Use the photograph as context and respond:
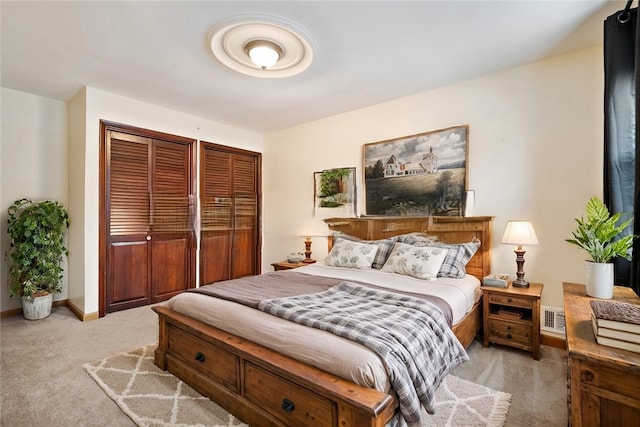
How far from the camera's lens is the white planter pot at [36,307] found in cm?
337

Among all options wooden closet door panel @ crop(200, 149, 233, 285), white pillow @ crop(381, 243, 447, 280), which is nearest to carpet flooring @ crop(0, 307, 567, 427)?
white pillow @ crop(381, 243, 447, 280)

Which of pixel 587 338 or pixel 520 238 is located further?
pixel 520 238

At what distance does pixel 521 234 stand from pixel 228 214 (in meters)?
3.86

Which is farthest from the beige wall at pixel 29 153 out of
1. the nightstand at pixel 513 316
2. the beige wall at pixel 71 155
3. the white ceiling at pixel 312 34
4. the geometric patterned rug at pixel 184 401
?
the nightstand at pixel 513 316

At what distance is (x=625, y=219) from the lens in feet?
7.00

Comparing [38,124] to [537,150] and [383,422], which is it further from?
[537,150]

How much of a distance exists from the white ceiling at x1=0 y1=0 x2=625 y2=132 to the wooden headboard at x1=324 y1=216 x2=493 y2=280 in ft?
4.82

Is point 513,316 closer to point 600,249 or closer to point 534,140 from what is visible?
point 600,249

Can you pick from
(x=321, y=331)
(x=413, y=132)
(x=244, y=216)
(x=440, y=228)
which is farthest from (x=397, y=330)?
(x=244, y=216)

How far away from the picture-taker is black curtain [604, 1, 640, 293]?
6.74ft

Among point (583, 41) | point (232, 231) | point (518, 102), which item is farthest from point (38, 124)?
point (583, 41)

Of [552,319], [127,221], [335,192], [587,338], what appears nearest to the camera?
[587,338]

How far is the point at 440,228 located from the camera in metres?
3.26

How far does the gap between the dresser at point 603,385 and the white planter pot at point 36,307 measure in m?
4.68
